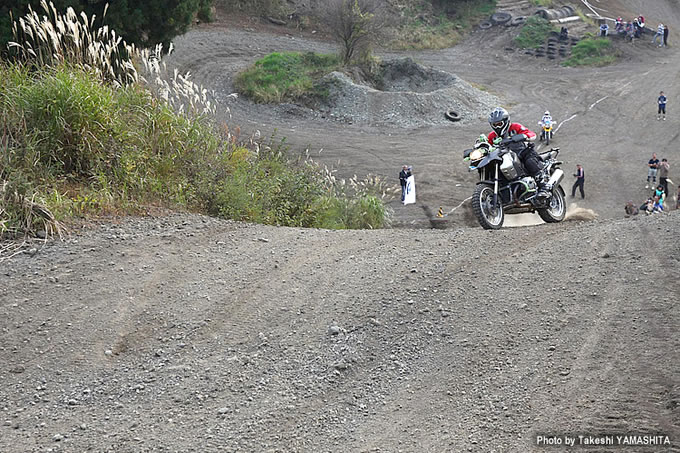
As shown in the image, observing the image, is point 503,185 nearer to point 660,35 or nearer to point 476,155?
point 476,155

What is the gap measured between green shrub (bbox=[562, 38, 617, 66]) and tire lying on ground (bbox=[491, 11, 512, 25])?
217 inches

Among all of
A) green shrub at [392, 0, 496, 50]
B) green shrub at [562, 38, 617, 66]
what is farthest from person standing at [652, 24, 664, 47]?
green shrub at [392, 0, 496, 50]

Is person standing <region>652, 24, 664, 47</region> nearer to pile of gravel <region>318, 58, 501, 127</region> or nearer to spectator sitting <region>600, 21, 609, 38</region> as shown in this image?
spectator sitting <region>600, 21, 609, 38</region>

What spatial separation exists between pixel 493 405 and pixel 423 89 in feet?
106

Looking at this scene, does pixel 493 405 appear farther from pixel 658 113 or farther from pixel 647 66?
pixel 647 66

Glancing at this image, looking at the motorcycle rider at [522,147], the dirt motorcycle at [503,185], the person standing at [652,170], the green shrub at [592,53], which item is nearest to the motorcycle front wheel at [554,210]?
the dirt motorcycle at [503,185]

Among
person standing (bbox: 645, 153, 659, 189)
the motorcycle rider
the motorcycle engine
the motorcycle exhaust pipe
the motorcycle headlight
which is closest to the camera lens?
the motorcycle headlight

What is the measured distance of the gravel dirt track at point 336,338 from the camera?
4719 millimetres

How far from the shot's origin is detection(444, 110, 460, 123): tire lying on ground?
1259 inches

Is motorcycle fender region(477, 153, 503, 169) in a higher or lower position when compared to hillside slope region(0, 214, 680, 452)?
higher

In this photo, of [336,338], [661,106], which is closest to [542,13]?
[661,106]

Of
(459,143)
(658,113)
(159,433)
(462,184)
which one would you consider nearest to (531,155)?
(159,433)

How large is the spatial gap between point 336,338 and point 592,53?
41.7 metres

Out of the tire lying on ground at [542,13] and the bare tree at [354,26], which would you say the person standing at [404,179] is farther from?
the tire lying on ground at [542,13]
